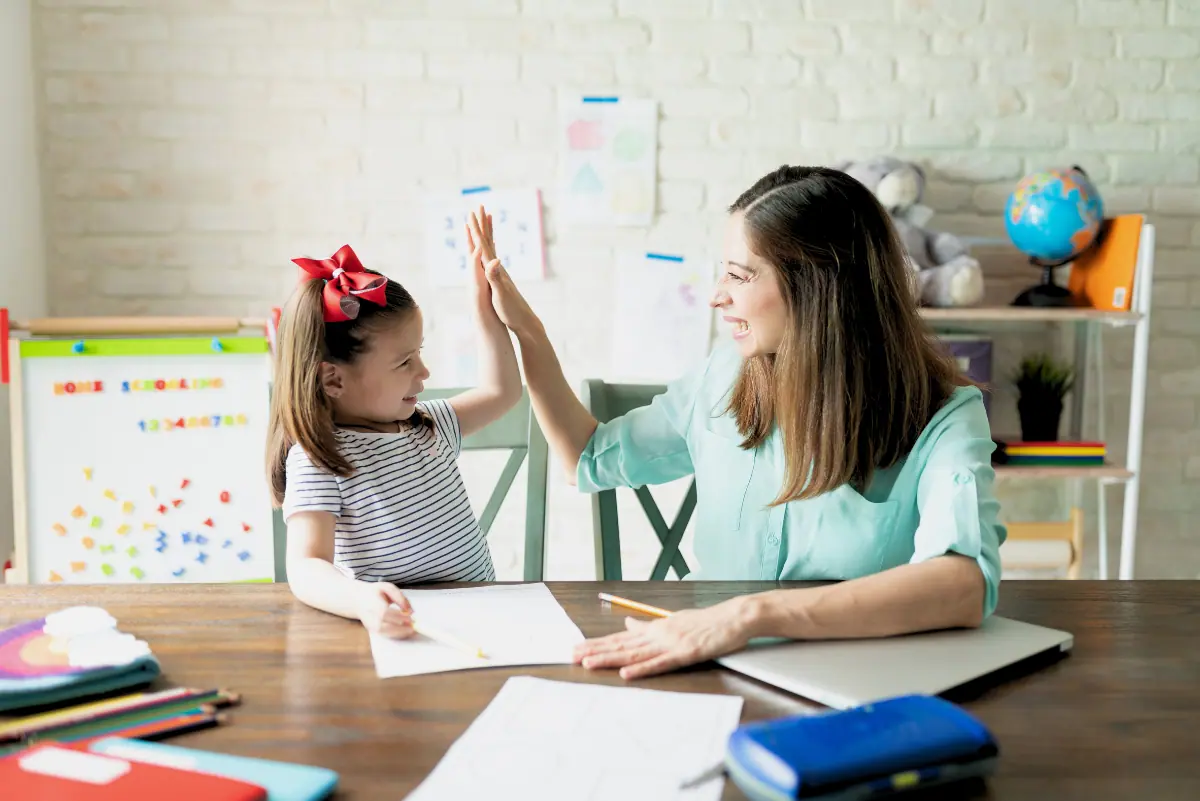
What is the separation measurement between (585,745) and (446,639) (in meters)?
0.26

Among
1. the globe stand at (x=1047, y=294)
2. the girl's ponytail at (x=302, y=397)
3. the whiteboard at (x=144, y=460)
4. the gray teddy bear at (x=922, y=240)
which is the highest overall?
the gray teddy bear at (x=922, y=240)

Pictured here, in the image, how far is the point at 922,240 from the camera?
290cm

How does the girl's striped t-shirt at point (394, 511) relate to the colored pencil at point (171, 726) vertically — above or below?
above

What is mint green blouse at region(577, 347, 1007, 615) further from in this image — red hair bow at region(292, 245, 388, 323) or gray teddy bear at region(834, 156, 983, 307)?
gray teddy bear at region(834, 156, 983, 307)

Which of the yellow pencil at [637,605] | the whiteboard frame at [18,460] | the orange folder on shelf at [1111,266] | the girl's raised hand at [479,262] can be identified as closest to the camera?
the yellow pencil at [637,605]

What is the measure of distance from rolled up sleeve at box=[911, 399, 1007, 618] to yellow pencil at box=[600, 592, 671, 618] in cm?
29

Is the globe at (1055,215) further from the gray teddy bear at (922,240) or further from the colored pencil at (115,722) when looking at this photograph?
the colored pencil at (115,722)

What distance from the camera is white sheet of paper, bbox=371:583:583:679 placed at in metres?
1.03

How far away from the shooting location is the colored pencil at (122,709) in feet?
2.83

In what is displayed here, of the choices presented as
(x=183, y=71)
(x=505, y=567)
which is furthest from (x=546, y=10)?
(x=505, y=567)

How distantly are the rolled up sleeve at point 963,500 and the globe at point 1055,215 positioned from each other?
1575 millimetres

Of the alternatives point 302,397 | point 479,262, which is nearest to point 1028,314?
point 479,262

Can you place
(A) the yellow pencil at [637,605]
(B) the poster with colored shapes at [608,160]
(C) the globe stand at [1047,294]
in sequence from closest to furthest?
1. (A) the yellow pencil at [637,605]
2. (C) the globe stand at [1047,294]
3. (B) the poster with colored shapes at [608,160]

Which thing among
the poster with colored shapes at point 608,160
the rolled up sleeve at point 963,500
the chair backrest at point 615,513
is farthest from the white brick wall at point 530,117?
the rolled up sleeve at point 963,500
